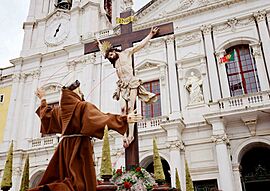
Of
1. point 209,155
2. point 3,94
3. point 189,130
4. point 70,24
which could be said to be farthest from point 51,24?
point 209,155

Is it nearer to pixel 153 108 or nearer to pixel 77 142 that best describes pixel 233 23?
pixel 153 108

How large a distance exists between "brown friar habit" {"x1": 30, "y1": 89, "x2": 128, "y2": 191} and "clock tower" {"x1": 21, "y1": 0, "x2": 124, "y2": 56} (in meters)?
14.9

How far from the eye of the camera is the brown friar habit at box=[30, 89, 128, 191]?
3014 millimetres

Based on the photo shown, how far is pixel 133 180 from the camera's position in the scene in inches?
163

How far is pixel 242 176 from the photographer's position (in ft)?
40.8

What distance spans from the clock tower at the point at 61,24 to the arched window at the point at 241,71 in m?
8.02

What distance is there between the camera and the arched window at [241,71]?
1355 centimetres

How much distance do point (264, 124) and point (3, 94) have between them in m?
14.6

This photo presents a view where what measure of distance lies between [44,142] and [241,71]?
1023 centimetres

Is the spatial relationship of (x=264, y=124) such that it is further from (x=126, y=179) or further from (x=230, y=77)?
(x=126, y=179)

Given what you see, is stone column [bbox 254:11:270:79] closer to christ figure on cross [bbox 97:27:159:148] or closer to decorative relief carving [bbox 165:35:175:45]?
decorative relief carving [bbox 165:35:175:45]

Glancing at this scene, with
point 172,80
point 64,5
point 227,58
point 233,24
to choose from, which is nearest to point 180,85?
point 172,80

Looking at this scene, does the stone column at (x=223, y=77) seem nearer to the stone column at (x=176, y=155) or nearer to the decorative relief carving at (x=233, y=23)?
the decorative relief carving at (x=233, y=23)

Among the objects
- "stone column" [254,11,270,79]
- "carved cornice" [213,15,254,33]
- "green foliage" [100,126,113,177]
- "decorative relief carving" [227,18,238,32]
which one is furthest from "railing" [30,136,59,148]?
"green foliage" [100,126,113,177]
